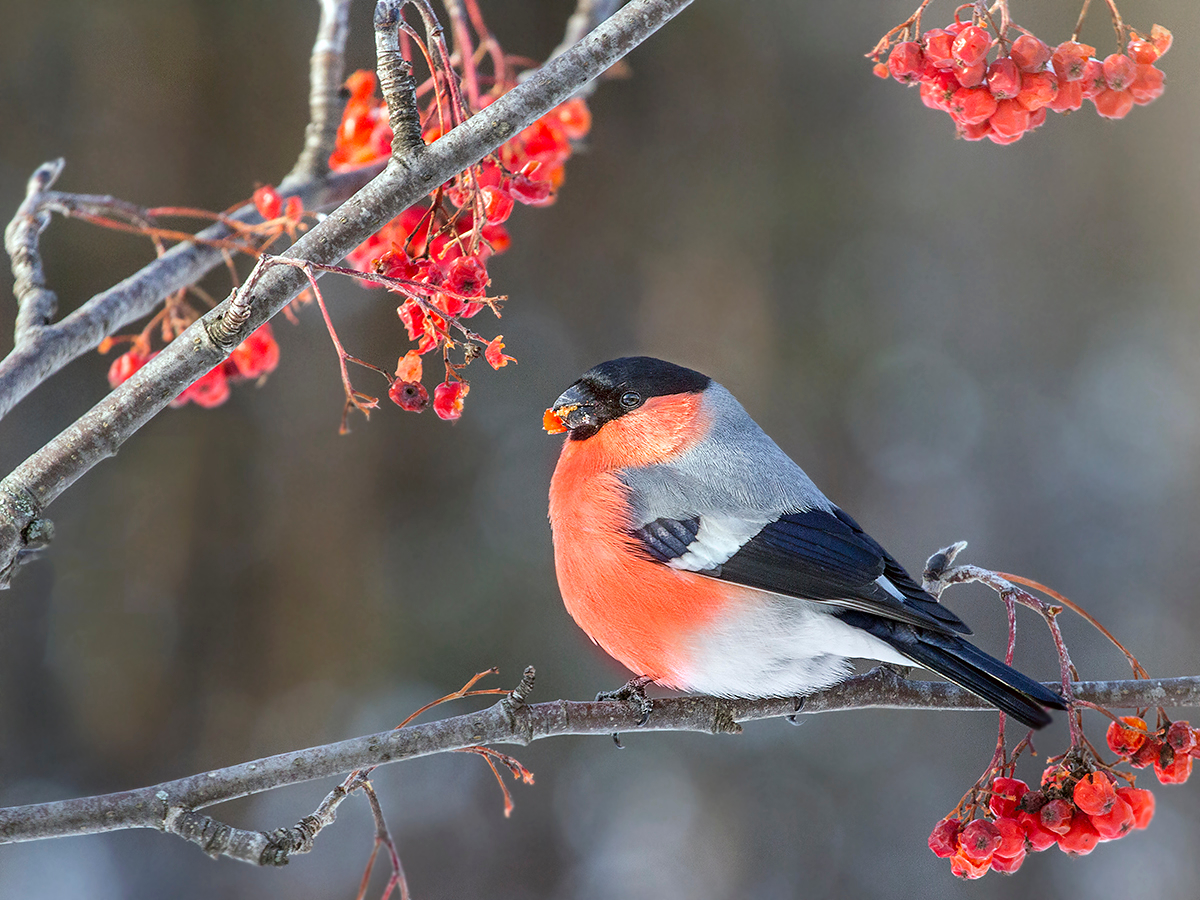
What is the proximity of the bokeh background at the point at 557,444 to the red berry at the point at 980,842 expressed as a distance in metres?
1.30

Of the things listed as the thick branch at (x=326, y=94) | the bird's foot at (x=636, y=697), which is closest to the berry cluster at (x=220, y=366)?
the thick branch at (x=326, y=94)

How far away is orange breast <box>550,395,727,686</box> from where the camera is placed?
1378 mm

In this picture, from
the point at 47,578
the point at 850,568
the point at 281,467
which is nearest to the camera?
the point at 850,568

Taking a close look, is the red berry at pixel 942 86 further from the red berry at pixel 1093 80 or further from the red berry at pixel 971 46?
the red berry at pixel 1093 80

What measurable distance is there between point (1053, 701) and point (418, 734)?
0.68 metres

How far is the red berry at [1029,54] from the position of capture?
110 centimetres

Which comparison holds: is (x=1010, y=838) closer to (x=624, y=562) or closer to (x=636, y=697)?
(x=636, y=697)

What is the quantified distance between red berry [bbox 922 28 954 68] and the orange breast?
64cm

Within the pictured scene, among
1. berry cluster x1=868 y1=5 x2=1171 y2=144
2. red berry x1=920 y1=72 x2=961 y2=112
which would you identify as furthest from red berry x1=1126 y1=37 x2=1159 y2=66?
red berry x1=920 y1=72 x2=961 y2=112

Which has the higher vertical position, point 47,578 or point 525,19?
point 525,19

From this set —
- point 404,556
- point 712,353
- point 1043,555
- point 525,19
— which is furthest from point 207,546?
point 1043,555

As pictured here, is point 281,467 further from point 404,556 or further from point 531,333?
point 531,333

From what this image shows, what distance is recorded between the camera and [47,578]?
2.28 metres

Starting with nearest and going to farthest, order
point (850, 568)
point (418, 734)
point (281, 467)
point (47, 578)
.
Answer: point (418, 734) < point (850, 568) < point (47, 578) < point (281, 467)
